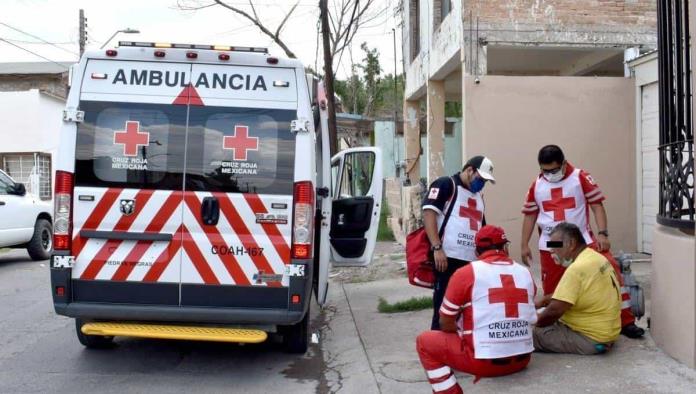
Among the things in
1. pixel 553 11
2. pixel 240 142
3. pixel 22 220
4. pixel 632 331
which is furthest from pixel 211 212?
pixel 22 220

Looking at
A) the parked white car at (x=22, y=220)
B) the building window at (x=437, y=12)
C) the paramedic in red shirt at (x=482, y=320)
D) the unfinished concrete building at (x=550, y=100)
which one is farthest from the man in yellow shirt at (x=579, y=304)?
the parked white car at (x=22, y=220)

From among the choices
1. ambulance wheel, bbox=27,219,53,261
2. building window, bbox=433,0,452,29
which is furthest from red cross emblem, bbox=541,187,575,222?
ambulance wheel, bbox=27,219,53,261

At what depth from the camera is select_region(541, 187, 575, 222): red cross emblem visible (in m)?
5.74

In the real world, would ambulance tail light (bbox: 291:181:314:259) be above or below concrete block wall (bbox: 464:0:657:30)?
below

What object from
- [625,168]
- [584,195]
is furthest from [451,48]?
[584,195]

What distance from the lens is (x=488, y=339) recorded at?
3.99 meters

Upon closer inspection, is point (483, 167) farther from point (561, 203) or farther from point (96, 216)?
point (96, 216)

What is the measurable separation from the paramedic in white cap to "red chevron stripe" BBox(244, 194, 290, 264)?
42.8 inches

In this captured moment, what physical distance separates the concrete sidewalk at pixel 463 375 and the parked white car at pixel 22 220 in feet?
22.3

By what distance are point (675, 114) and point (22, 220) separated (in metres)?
10.8

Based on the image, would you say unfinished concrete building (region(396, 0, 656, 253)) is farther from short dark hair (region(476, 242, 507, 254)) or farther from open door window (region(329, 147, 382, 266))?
short dark hair (region(476, 242, 507, 254))

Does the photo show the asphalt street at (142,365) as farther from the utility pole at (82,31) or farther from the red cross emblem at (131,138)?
the utility pole at (82,31)

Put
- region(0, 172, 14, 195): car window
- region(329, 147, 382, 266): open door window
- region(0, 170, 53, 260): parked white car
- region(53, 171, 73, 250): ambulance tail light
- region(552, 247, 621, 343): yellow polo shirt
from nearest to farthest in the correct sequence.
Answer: region(552, 247, 621, 343): yellow polo shirt → region(53, 171, 73, 250): ambulance tail light → region(329, 147, 382, 266): open door window → region(0, 170, 53, 260): parked white car → region(0, 172, 14, 195): car window

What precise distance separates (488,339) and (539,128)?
637cm
